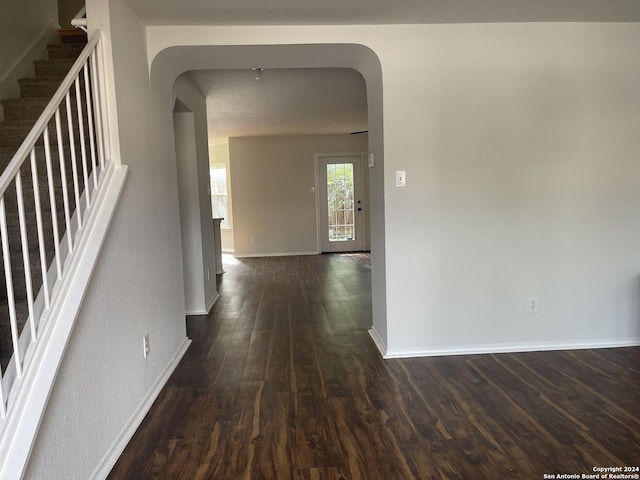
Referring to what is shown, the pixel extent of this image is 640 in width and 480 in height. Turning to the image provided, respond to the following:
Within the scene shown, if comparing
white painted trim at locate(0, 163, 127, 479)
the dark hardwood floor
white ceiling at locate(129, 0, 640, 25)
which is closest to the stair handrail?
white painted trim at locate(0, 163, 127, 479)

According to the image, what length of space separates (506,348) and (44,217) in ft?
10.2

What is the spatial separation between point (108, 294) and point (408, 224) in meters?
1.95

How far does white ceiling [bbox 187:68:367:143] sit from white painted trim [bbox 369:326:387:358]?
8.04 feet

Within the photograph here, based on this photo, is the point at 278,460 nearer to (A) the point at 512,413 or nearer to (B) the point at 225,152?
(A) the point at 512,413

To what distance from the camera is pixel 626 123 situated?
9.61 feet

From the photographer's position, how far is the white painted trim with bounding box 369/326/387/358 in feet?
9.94

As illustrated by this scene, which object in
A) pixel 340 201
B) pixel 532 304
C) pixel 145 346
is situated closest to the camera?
pixel 145 346

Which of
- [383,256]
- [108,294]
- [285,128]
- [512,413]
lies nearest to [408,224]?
[383,256]

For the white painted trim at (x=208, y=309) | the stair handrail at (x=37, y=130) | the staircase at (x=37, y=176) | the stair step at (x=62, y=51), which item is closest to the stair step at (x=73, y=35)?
the staircase at (x=37, y=176)

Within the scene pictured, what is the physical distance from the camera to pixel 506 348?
9.95 feet

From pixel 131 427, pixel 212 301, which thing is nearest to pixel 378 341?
pixel 131 427

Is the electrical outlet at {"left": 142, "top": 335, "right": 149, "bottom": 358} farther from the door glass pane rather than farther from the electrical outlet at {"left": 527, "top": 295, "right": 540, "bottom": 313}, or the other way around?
the door glass pane

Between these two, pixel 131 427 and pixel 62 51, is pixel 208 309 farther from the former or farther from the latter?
pixel 62 51

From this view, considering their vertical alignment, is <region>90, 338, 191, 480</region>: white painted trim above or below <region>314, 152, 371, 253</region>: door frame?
below
